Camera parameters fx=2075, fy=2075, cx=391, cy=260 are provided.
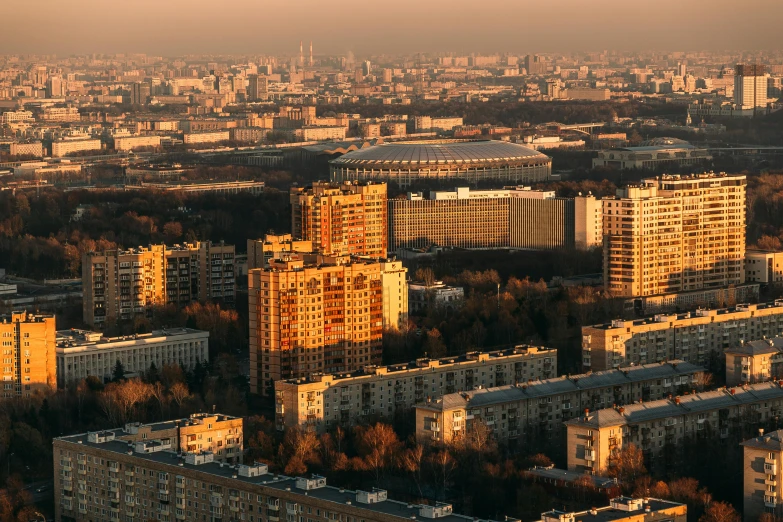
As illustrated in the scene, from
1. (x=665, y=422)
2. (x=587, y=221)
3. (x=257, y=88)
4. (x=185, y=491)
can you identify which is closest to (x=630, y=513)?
(x=185, y=491)

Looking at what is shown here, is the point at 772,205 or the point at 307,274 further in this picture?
the point at 772,205

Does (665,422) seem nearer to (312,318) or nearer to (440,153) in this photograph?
(312,318)

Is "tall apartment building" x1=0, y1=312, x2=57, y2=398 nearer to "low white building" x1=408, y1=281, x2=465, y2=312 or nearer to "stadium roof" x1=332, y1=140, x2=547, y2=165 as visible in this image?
"low white building" x1=408, y1=281, x2=465, y2=312

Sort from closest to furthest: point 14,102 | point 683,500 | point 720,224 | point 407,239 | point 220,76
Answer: point 683,500, point 720,224, point 407,239, point 14,102, point 220,76

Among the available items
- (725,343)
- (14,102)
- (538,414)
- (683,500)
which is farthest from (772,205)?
(14,102)

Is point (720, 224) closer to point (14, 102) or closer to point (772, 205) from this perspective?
point (772, 205)

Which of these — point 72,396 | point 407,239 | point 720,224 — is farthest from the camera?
point 407,239
